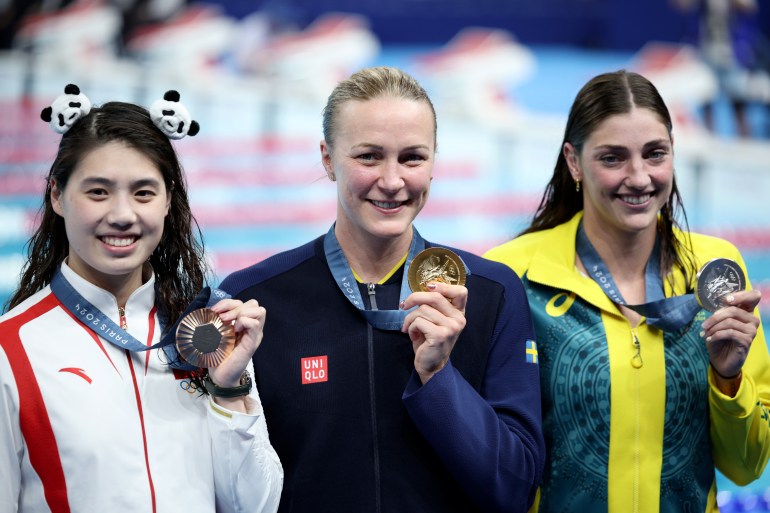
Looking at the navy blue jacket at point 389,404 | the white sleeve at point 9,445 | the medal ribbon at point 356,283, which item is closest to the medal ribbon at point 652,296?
the navy blue jacket at point 389,404

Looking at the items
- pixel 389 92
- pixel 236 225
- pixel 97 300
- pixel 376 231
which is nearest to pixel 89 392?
pixel 97 300

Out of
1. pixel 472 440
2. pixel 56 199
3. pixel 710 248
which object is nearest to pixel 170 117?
pixel 56 199

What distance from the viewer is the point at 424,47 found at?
822 centimetres

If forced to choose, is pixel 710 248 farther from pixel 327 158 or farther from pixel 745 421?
pixel 327 158

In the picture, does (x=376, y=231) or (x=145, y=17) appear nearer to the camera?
(x=376, y=231)

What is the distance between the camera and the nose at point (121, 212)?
1960 millimetres

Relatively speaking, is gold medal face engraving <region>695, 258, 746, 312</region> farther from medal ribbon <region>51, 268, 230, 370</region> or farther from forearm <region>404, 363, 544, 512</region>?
medal ribbon <region>51, 268, 230, 370</region>

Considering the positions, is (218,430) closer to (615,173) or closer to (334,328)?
(334,328)

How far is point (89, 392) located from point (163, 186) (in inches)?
18.1

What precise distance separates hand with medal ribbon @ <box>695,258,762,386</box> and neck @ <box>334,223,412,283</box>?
2.31ft

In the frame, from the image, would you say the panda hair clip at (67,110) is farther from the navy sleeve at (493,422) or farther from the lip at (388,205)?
the navy sleeve at (493,422)

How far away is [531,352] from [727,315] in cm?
45

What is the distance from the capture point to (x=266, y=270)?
2256 millimetres

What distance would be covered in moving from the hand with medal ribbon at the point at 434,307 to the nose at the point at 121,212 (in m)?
0.58
